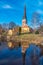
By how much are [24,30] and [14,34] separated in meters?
0.69

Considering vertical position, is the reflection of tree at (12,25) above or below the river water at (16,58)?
above

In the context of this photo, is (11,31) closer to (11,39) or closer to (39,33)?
(11,39)

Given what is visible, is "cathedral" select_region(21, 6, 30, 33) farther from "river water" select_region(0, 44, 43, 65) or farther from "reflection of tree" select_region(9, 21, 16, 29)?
"river water" select_region(0, 44, 43, 65)

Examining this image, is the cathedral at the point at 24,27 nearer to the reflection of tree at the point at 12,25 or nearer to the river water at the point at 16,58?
the reflection of tree at the point at 12,25

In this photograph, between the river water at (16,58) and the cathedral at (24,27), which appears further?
the cathedral at (24,27)

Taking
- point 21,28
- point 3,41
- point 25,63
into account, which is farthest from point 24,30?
point 25,63

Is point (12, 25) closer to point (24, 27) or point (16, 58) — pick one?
point (24, 27)

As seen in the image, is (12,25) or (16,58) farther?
(12,25)

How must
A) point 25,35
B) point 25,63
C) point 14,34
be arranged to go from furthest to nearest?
point 14,34, point 25,35, point 25,63

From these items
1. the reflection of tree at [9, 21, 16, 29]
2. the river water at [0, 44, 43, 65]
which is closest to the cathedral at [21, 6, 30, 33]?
the reflection of tree at [9, 21, 16, 29]

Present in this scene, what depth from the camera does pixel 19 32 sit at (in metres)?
9.30

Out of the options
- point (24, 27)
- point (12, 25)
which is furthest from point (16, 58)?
point (12, 25)

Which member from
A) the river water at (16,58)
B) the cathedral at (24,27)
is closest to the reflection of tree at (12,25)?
the cathedral at (24,27)

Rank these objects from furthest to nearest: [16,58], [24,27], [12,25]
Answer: [12,25] < [24,27] < [16,58]
